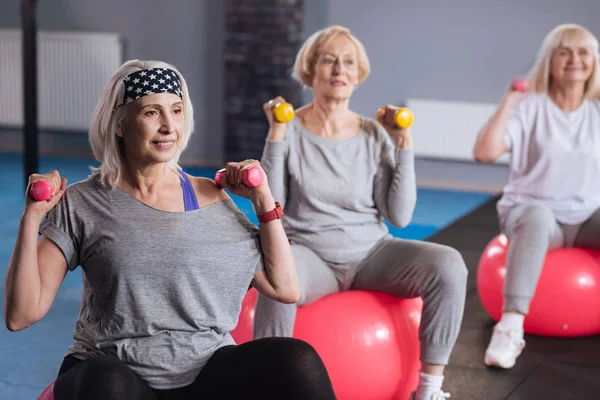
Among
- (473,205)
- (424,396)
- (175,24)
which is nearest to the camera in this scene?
(424,396)

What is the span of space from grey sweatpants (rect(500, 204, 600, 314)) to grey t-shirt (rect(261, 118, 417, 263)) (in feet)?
2.14

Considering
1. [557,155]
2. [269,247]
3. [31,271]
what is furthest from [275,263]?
[557,155]

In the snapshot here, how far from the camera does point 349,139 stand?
2.73 m

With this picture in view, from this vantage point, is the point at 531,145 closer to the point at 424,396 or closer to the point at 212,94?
the point at 424,396

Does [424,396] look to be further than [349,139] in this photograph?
No

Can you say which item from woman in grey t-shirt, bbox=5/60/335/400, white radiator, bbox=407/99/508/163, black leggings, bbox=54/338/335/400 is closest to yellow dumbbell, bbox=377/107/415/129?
woman in grey t-shirt, bbox=5/60/335/400

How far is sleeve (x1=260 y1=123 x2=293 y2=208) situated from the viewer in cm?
264

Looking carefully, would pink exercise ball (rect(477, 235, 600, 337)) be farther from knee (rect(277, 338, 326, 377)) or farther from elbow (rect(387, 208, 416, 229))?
knee (rect(277, 338, 326, 377))

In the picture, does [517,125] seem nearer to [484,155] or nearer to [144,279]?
[484,155]

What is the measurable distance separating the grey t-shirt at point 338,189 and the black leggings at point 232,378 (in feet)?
2.75

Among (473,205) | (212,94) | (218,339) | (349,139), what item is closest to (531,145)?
(349,139)

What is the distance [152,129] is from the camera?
1.85 m

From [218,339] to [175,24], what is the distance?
565cm

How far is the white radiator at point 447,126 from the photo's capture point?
653cm
